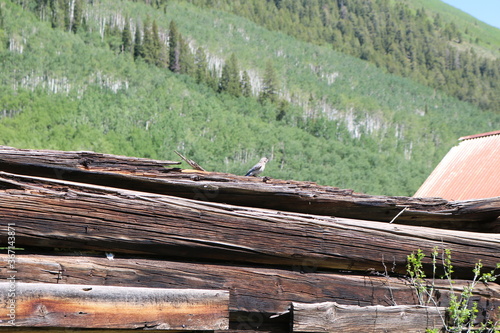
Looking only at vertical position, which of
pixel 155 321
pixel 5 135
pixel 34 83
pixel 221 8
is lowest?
pixel 5 135

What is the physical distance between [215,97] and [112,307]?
85251mm

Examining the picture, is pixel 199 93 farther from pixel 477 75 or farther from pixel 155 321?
pixel 155 321

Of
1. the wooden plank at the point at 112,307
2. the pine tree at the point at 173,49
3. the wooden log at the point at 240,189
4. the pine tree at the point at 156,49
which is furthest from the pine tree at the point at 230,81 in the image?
the wooden plank at the point at 112,307

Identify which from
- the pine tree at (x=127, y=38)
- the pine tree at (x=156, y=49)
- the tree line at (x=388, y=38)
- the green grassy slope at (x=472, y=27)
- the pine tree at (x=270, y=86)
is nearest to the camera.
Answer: the pine tree at (x=156, y=49)

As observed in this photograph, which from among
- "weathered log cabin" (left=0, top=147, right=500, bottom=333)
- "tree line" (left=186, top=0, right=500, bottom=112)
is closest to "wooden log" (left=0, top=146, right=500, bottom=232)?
"weathered log cabin" (left=0, top=147, right=500, bottom=333)

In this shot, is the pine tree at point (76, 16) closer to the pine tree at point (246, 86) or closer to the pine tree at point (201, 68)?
the pine tree at point (201, 68)

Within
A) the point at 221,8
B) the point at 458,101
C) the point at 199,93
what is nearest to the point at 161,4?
the point at 221,8

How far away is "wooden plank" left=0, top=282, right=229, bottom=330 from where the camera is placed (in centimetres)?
214

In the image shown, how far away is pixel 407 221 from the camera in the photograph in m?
3.18

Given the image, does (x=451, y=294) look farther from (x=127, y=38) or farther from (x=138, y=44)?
(x=127, y=38)

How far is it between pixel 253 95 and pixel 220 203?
87.7 meters

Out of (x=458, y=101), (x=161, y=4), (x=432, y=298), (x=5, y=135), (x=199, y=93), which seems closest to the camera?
(x=432, y=298)

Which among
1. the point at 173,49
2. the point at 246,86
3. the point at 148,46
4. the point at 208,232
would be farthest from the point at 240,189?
the point at 173,49

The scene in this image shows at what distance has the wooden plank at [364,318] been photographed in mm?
2711
